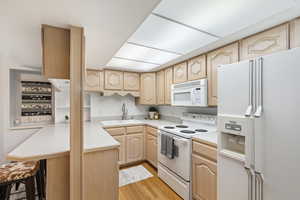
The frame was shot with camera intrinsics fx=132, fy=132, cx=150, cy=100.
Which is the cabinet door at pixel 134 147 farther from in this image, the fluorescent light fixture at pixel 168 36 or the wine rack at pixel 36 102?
the fluorescent light fixture at pixel 168 36

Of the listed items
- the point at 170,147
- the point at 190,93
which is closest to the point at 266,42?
the point at 190,93

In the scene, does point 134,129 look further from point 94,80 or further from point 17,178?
point 17,178

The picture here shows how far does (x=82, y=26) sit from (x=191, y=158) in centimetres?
189

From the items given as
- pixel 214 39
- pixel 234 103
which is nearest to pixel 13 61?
pixel 214 39

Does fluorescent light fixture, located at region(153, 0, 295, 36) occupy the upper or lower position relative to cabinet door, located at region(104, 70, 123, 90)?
upper

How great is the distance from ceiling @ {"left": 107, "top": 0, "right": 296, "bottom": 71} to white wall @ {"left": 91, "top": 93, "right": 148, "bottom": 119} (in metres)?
1.73

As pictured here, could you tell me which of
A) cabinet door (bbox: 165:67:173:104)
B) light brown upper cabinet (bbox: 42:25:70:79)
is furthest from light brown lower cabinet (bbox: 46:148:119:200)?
cabinet door (bbox: 165:67:173:104)

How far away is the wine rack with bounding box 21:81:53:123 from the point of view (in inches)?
97.7

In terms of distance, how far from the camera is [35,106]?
101 inches

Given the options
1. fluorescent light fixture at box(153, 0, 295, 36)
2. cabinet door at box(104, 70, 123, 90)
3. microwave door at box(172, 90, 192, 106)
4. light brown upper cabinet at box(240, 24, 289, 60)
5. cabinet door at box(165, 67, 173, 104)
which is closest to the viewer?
fluorescent light fixture at box(153, 0, 295, 36)

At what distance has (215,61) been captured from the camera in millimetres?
1879

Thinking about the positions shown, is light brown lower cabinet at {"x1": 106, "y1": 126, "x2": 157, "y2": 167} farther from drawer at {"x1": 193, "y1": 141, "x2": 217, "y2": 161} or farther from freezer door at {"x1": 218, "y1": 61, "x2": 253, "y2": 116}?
freezer door at {"x1": 218, "y1": 61, "x2": 253, "y2": 116}

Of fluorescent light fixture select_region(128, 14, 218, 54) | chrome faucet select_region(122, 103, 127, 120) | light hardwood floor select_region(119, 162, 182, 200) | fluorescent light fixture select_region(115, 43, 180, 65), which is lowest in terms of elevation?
light hardwood floor select_region(119, 162, 182, 200)

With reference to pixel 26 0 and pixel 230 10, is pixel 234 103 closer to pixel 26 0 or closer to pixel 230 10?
pixel 230 10
